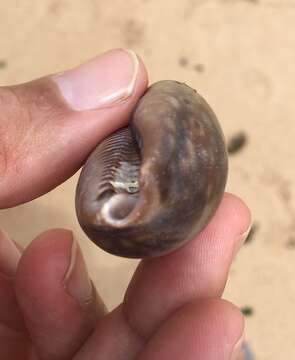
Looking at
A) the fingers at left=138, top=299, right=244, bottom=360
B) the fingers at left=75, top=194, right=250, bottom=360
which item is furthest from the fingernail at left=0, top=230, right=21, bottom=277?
the fingers at left=138, top=299, right=244, bottom=360

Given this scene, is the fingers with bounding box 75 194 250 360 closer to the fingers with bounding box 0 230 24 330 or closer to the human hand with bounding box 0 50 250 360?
the human hand with bounding box 0 50 250 360

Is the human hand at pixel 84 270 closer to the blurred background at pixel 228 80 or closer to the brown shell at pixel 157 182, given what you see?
the brown shell at pixel 157 182

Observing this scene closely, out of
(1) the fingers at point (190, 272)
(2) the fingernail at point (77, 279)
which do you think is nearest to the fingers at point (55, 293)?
(2) the fingernail at point (77, 279)

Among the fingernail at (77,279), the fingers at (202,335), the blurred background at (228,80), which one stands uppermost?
the fingers at (202,335)

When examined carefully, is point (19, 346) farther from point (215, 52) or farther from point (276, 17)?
point (276, 17)

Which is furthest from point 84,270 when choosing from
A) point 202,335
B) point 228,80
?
point 228,80

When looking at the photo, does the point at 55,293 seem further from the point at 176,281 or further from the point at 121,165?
the point at 121,165

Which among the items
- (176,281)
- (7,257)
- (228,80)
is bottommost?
(228,80)

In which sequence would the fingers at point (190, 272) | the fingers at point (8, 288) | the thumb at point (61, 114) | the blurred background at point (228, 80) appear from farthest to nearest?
the blurred background at point (228, 80) → the fingers at point (8, 288) → the fingers at point (190, 272) → the thumb at point (61, 114)
